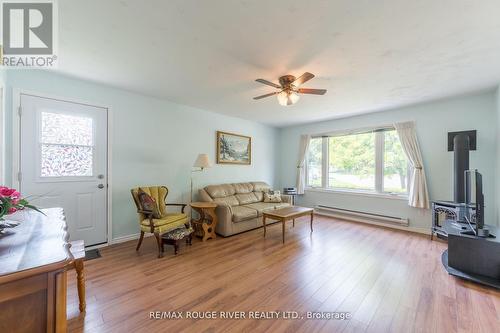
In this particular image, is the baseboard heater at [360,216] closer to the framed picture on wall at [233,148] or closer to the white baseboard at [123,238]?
the framed picture on wall at [233,148]

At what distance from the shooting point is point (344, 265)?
2.58 m

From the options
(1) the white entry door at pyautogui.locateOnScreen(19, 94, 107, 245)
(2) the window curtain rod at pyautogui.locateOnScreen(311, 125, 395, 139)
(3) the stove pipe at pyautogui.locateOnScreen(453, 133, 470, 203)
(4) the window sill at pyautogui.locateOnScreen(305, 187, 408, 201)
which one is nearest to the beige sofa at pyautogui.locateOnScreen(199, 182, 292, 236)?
(4) the window sill at pyautogui.locateOnScreen(305, 187, 408, 201)

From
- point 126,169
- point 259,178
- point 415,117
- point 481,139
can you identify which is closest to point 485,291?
point 481,139

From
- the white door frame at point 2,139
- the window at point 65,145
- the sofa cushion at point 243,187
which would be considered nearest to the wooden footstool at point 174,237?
the window at point 65,145

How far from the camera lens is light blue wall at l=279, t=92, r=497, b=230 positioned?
3295mm

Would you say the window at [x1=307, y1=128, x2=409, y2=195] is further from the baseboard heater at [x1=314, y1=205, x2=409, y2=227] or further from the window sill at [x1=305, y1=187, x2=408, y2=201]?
Result: the baseboard heater at [x1=314, y1=205, x2=409, y2=227]

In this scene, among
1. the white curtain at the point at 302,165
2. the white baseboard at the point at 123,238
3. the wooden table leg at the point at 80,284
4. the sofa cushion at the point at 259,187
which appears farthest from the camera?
the white curtain at the point at 302,165

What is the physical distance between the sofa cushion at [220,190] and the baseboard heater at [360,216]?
2.44 metres

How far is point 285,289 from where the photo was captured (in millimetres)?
2082

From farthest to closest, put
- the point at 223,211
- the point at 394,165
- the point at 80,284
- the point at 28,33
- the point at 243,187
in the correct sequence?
the point at 243,187 < the point at 394,165 < the point at 223,211 < the point at 28,33 < the point at 80,284

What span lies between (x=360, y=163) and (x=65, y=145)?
5528 millimetres

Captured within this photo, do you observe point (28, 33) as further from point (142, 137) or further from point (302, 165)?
point (302, 165)

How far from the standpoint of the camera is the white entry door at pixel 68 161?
261 centimetres

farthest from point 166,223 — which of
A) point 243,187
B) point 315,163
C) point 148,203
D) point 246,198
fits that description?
point 315,163
